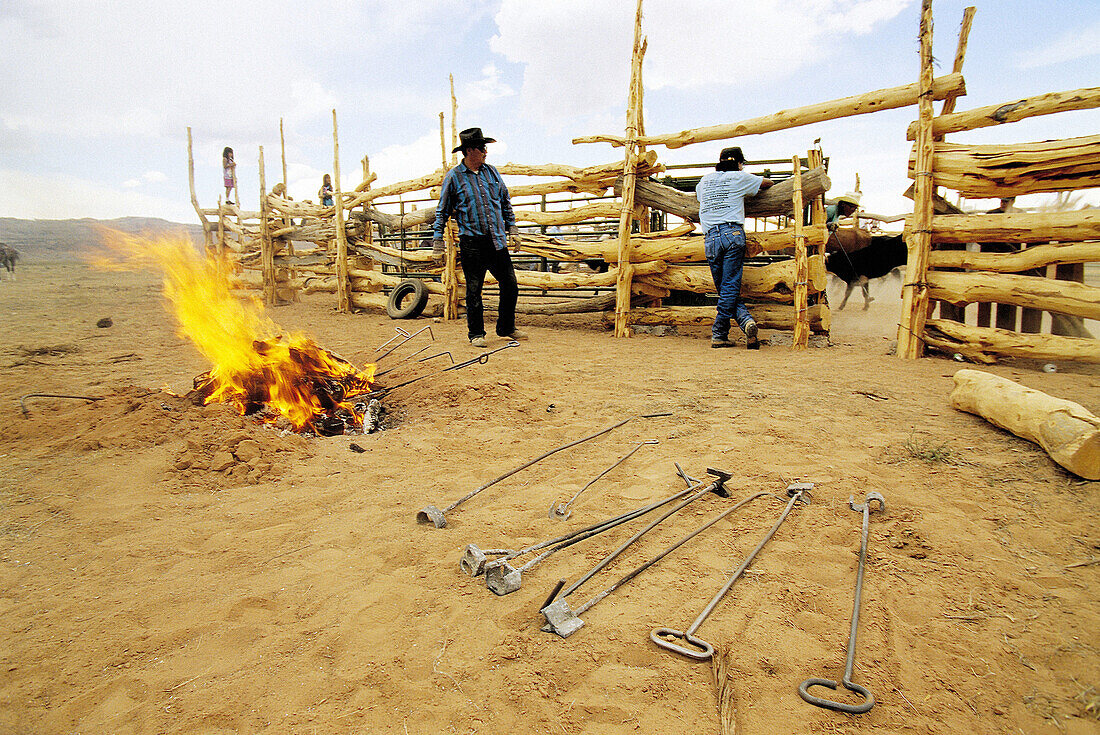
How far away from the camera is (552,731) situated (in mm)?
1500

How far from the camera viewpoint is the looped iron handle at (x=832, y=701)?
1519 millimetres

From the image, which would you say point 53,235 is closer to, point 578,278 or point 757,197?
point 578,278

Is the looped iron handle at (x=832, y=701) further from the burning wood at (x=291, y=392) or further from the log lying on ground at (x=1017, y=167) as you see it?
the log lying on ground at (x=1017, y=167)

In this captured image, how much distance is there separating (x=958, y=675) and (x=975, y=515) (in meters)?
1.12

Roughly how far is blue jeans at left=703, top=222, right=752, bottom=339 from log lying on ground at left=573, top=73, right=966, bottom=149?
1.28m

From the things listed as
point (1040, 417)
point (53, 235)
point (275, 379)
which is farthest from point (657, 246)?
point (53, 235)

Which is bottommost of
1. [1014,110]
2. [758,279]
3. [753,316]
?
[753,316]

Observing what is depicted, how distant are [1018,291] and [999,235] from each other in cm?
57

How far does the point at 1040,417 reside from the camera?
303 cm

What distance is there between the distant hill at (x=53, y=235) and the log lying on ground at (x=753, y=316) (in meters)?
31.7

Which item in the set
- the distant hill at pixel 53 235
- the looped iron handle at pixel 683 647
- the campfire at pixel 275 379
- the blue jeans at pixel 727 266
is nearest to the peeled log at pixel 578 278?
the blue jeans at pixel 727 266

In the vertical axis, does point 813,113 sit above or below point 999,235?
above

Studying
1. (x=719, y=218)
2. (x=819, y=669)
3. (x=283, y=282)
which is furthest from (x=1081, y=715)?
(x=283, y=282)

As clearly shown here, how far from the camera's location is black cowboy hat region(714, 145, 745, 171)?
6.42 meters
